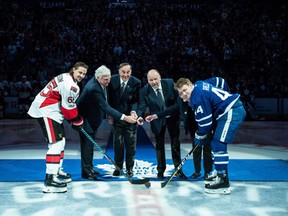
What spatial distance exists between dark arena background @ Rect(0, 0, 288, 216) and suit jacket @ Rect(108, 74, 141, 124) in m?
0.94

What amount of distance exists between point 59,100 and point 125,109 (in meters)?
1.12

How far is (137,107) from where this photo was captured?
533cm

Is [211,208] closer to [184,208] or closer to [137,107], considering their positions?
[184,208]

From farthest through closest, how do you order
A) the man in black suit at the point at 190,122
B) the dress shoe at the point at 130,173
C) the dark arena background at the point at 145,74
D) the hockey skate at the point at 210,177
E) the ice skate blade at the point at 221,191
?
the dress shoe at the point at 130,173 < the man in black suit at the point at 190,122 < the hockey skate at the point at 210,177 < the ice skate blade at the point at 221,191 < the dark arena background at the point at 145,74

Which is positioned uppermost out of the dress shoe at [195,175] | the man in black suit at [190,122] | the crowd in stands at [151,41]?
the crowd in stands at [151,41]

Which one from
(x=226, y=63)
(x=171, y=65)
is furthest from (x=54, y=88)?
(x=226, y=63)

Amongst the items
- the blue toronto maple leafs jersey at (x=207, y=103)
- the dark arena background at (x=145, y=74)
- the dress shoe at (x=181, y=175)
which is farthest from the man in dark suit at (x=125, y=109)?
the blue toronto maple leafs jersey at (x=207, y=103)

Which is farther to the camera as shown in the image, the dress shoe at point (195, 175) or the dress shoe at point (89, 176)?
the dress shoe at point (195, 175)

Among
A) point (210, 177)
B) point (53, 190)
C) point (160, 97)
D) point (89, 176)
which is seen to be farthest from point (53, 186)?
point (210, 177)

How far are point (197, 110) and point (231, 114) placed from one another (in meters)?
0.43

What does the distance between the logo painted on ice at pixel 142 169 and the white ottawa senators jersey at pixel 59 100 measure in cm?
125

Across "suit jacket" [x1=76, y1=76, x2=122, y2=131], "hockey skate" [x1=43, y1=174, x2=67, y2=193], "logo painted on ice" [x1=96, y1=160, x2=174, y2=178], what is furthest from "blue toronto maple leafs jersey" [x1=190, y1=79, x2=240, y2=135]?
"hockey skate" [x1=43, y1=174, x2=67, y2=193]

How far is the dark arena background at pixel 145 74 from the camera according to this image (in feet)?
13.1

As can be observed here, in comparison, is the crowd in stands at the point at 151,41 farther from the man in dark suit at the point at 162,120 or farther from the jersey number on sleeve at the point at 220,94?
the jersey number on sleeve at the point at 220,94
